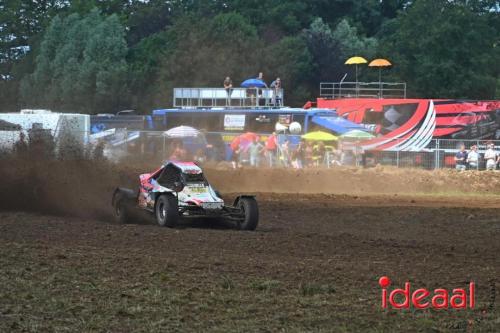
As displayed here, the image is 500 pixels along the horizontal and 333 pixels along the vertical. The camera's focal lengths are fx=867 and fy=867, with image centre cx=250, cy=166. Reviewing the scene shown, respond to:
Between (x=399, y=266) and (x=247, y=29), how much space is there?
52.8m

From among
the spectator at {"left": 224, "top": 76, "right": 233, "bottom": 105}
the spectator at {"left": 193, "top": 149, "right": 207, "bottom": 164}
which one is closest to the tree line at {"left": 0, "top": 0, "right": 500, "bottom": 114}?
the spectator at {"left": 224, "top": 76, "right": 233, "bottom": 105}

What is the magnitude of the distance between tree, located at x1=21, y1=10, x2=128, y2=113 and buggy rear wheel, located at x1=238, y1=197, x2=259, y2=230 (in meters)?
44.4

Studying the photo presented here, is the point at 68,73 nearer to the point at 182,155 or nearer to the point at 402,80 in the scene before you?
the point at 402,80

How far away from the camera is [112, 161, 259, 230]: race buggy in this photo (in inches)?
679

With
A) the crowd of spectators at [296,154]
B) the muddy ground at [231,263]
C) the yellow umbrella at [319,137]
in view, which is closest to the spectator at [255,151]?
the crowd of spectators at [296,154]

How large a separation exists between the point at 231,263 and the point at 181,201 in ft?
15.7

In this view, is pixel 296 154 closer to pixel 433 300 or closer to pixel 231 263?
pixel 231 263

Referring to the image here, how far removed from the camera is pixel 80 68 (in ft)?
199

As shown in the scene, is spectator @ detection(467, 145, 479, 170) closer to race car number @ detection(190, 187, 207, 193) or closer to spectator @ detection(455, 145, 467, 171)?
spectator @ detection(455, 145, 467, 171)

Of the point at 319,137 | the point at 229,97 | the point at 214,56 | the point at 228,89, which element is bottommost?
the point at 319,137

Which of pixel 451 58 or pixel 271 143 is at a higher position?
pixel 451 58

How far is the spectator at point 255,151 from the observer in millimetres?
34094

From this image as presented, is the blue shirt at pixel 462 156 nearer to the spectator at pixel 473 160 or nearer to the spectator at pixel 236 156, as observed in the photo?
the spectator at pixel 473 160

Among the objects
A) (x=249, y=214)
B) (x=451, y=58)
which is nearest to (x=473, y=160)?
(x=249, y=214)
